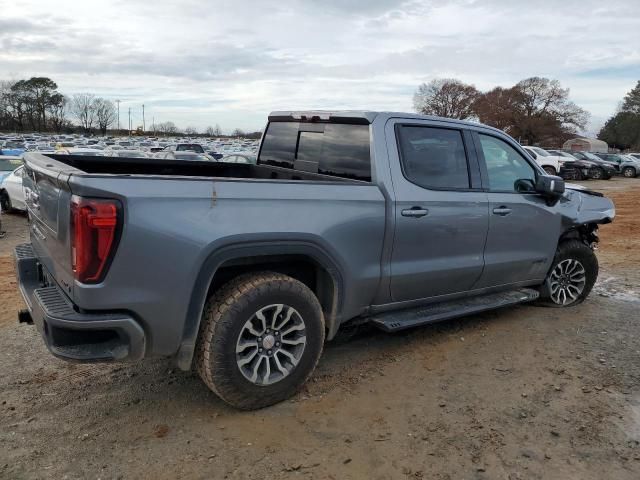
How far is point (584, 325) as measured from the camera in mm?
5312

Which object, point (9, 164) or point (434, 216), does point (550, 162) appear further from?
point (434, 216)

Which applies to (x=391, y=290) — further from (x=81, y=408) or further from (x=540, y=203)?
(x=81, y=408)

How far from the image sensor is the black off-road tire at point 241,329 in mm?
3287

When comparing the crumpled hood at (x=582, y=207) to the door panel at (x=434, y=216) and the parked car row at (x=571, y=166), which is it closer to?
the door panel at (x=434, y=216)

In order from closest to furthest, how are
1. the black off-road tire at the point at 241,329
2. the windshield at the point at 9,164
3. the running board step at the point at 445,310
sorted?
the black off-road tire at the point at 241,329 < the running board step at the point at 445,310 < the windshield at the point at 9,164

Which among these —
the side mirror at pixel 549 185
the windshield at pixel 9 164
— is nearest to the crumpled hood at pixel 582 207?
the side mirror at pixel 549 185

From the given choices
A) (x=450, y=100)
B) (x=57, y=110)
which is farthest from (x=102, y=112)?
(x=450, y=100)

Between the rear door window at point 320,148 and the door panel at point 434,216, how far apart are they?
0.79 feet

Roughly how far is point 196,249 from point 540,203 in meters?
3.46

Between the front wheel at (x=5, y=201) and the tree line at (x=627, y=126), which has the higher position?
the tree line at (x=627, y=126)

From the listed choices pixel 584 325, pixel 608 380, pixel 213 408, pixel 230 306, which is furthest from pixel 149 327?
pixel 584 325

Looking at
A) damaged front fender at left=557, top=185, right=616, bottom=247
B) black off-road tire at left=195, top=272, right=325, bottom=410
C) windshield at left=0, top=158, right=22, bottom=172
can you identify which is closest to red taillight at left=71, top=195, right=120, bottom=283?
black off-road tire at left=195, top=272, right=325, bottom=410

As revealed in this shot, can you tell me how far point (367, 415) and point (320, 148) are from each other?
222 centimetres

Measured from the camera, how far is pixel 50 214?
3312 millimetres
